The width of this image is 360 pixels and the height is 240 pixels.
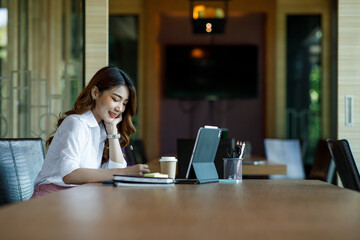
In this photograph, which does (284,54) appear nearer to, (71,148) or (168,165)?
(168,165)

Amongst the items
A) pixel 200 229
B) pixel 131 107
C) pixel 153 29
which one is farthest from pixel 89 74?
pixel 153 29

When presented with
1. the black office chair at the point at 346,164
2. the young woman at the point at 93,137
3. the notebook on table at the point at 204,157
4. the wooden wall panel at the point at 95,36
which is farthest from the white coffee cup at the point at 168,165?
the wooden wall panel at the point at 95,36

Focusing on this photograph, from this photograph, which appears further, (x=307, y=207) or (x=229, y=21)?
(x=229, y=21)

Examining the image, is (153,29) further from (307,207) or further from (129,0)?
(307,207)

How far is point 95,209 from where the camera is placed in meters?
1.58

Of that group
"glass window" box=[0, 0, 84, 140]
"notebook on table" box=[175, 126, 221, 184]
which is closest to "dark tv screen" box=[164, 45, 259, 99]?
"glass window" box=[0, 0, 84, 140]

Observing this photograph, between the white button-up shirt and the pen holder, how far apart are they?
73cm

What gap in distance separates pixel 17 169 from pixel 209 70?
6355 mm

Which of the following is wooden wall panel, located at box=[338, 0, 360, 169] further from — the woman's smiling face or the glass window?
the woman's smiling face

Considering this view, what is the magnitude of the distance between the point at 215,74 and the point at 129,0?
1.85m

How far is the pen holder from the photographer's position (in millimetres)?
2764

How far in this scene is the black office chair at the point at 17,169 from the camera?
8.77 ft

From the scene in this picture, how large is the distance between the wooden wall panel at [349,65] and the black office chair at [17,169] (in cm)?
293

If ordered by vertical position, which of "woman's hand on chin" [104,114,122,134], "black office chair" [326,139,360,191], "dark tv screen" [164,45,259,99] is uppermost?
"dark tv screen" [164,45,259,99]
